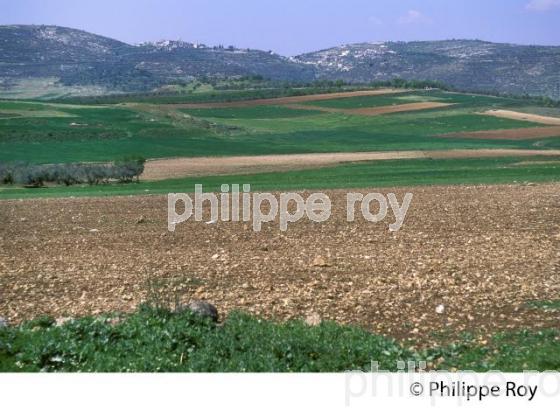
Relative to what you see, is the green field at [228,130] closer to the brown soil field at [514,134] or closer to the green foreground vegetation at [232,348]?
the brown soil field at [514,134]

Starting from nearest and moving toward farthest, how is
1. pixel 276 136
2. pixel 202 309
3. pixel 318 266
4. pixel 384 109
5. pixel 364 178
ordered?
pixel 202 309, pixel 318 266, pixel 364 178, pixel 276 136, pixel 384 109

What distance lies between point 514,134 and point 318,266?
60.1 m

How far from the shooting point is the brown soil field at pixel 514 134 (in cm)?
6831

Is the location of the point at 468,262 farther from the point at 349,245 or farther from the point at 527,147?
the point at 527,147

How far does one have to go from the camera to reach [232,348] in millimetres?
8711

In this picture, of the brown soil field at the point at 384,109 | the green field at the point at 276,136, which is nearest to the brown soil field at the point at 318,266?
the green field at the point at 276,136

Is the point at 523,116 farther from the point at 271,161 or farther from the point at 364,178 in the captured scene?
the point at 364,178

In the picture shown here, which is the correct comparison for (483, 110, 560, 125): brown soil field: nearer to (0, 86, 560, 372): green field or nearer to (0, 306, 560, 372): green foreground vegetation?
(0, 86, 560, 372): green field

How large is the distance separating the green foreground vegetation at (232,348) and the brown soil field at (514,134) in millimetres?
61063

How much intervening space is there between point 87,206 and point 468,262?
1485 centimetres

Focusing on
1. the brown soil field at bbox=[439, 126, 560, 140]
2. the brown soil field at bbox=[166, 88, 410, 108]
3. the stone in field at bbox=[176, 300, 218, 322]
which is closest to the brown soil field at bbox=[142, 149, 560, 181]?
the brown soil field at bbox=[439, 126, 560, 140]

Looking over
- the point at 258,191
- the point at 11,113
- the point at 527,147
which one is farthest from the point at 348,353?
the point at 11,113

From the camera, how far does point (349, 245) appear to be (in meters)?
16.6

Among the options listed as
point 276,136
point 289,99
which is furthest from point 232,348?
point 289,99
